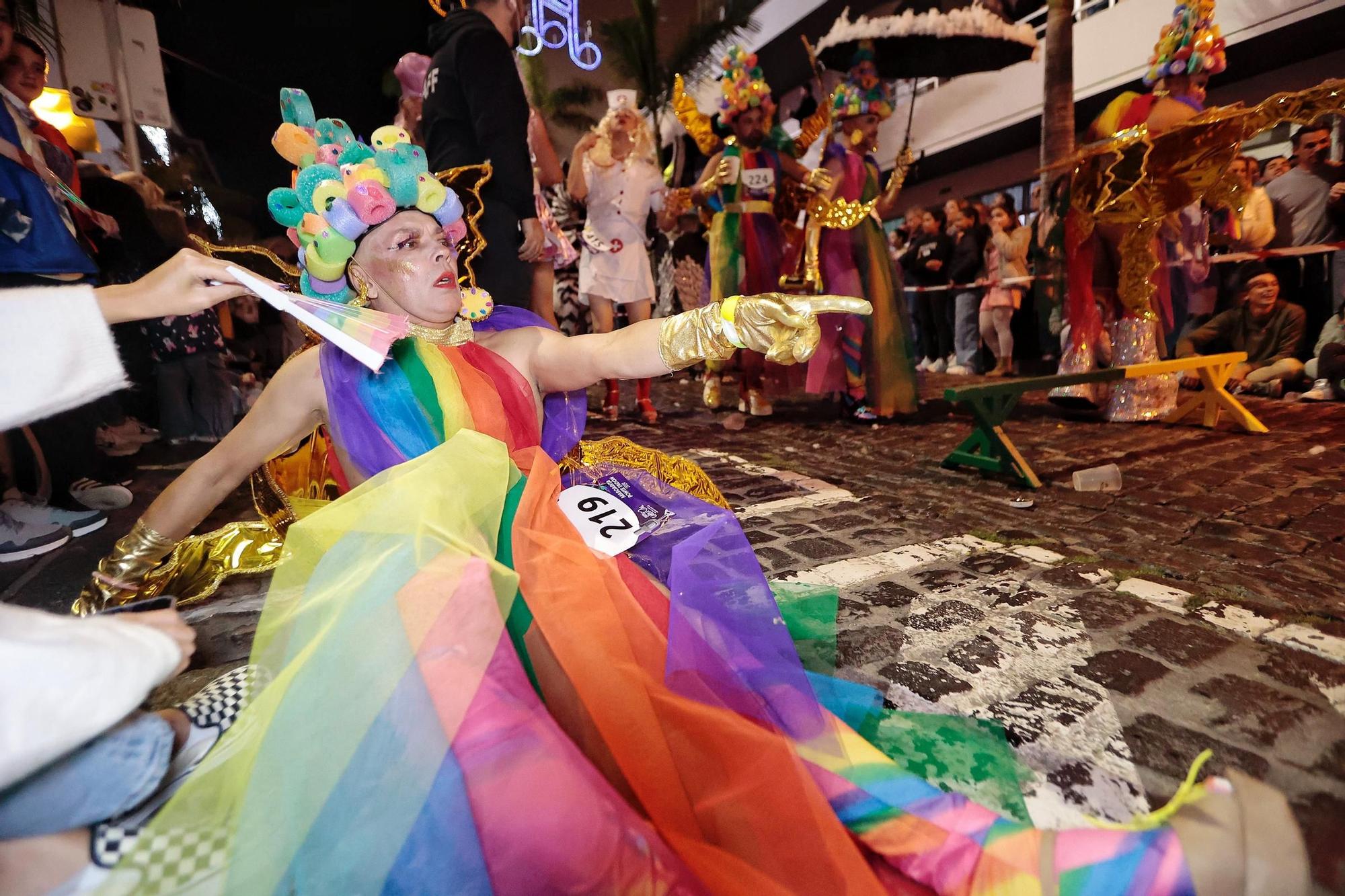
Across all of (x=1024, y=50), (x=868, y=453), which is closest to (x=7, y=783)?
(x=868, y=453)

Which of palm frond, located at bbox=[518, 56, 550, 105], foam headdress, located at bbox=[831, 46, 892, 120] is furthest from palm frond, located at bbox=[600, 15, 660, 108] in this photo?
foam headdress, located at bbox=[831, 46, 892, 120]

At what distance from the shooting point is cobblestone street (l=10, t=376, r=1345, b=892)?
1457 mm

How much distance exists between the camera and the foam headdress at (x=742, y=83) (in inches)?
213

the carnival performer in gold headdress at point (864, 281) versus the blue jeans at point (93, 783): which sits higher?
the carnival performer in gold headdress at point (864, 281)

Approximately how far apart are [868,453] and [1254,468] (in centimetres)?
212

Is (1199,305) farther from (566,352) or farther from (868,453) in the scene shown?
(566,352)

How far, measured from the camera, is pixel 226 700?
1204 millimetres

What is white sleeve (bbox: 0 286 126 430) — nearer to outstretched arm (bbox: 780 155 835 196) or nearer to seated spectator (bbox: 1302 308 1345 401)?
outstretched arm (bbox: 780 155 835 196)

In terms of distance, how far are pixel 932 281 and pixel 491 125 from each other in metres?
9.33

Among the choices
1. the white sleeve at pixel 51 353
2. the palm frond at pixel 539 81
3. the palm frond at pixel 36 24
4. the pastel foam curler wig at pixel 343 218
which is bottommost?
the white sleeve at pixel 51 353

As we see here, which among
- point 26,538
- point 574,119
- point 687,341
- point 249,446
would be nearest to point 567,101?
point 574,119

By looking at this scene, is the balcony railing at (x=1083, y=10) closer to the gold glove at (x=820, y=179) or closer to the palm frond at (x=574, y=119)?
the gold glove at (x=820, y=179)

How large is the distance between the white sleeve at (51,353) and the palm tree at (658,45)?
1347 centimetres

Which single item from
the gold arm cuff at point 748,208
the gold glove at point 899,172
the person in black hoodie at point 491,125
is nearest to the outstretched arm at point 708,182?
the gold arm cuff at point 748,208
